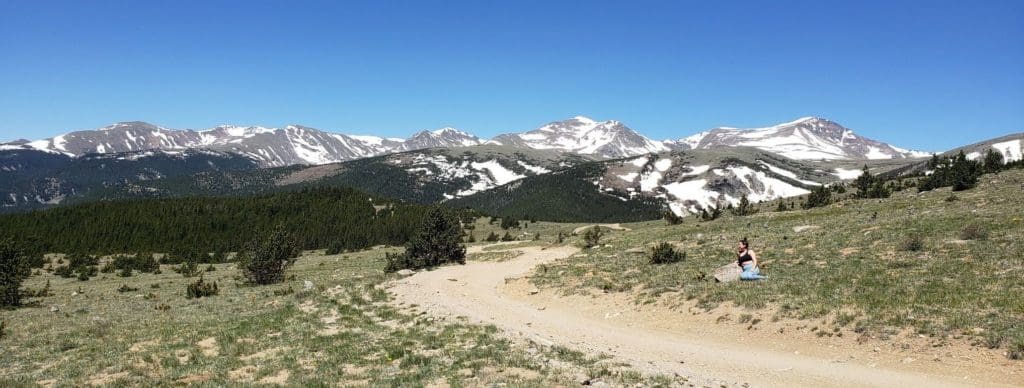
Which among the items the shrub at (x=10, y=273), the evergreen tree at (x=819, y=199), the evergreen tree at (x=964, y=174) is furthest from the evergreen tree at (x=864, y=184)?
the shrub at (x=10, y=273)

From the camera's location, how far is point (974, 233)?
26109 millimetres

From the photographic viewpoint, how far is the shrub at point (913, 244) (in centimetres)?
2575

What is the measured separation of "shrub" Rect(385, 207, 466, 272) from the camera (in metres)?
51.6

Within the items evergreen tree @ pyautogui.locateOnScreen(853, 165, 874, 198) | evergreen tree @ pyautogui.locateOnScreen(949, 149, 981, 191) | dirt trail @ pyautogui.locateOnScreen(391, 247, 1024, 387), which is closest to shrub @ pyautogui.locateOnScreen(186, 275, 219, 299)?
dirt trail @ pyautogui.locateOnScreen(391, 247, 1024, 387)

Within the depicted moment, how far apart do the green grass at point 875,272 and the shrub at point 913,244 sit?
8cm

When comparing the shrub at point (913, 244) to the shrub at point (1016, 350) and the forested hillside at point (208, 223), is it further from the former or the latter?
the forested hillside at point (208, 223)

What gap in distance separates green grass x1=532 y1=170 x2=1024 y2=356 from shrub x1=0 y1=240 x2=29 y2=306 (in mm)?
37501

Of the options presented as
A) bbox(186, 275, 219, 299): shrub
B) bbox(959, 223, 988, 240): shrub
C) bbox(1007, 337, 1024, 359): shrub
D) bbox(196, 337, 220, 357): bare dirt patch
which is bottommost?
bbox(186, 275, 219, 299): shrub

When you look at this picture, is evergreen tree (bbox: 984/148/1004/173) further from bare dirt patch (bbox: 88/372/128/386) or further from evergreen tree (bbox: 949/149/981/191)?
bare dirt patch (bbox: 88/372/128/386)

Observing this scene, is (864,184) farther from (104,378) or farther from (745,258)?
(104,378)

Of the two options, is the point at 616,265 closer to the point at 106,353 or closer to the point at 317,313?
the point at 317,313

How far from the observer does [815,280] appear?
76.1 ft

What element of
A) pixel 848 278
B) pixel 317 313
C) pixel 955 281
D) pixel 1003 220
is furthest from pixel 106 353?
pixel 1003 220

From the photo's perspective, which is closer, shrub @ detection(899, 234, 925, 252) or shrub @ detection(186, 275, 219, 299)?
shrub @ detection(899, 234, 925, 252)
